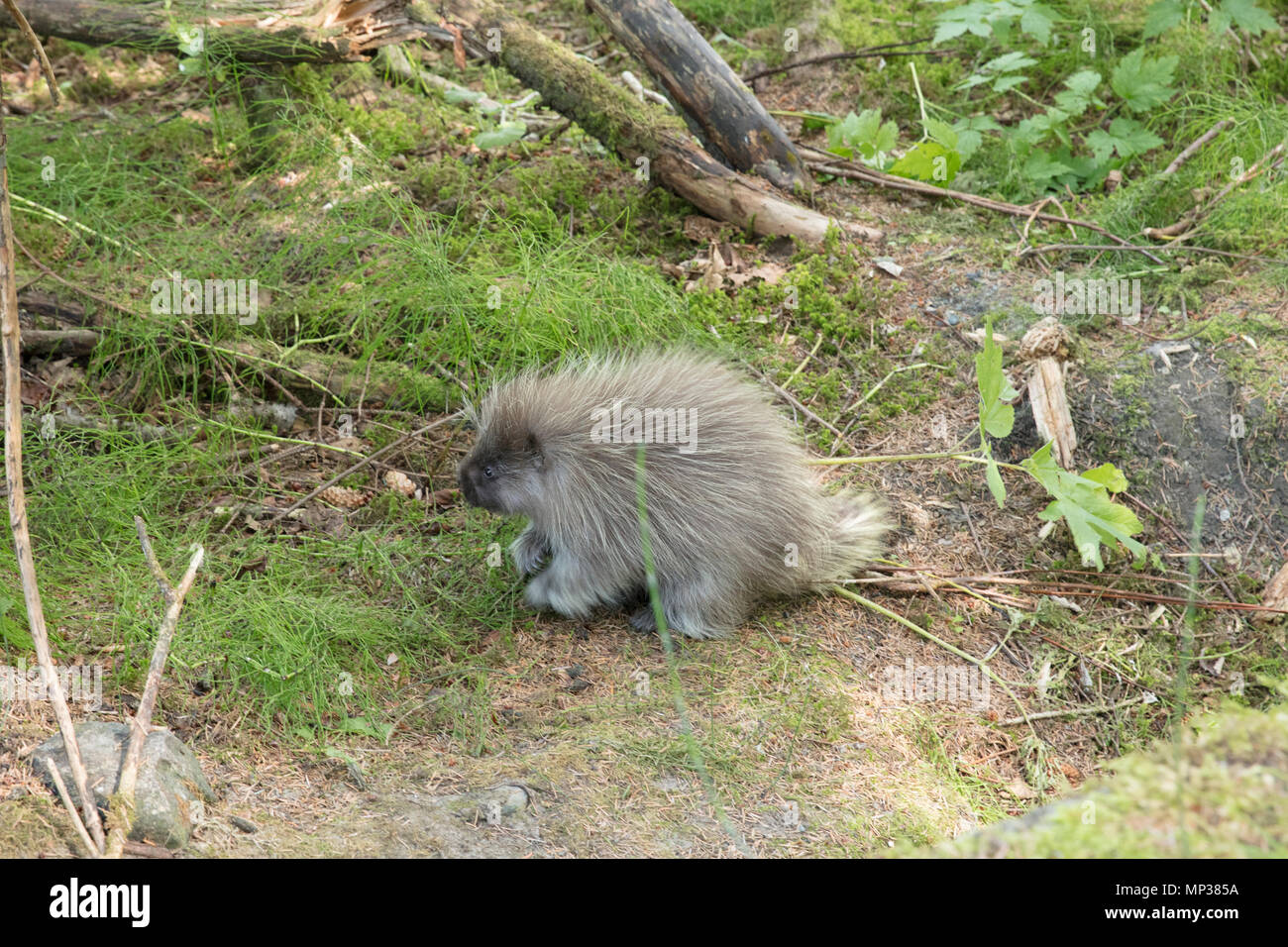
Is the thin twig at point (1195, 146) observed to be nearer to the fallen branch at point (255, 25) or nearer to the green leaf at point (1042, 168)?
the green leaf at point (1042, 168)

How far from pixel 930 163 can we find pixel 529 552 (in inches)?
148

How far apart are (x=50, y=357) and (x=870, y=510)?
417 centimetres

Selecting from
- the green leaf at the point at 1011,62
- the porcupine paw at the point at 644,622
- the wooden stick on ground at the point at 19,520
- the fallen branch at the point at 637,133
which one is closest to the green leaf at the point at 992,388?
the porcupine paw at the point at 644,622

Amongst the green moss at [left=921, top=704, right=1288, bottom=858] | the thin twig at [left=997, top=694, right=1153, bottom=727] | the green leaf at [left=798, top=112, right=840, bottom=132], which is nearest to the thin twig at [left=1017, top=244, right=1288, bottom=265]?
the green leaf at [left=798, top=112, right=840, bottom=132]

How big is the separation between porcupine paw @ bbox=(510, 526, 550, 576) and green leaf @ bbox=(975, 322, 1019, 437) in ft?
5.97

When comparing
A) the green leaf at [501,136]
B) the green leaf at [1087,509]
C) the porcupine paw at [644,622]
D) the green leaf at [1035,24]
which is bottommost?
the porcupine paw at [644,622]

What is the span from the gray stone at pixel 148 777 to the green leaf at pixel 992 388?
113 inches

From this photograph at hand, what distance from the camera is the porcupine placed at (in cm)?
412

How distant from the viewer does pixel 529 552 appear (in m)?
4.42

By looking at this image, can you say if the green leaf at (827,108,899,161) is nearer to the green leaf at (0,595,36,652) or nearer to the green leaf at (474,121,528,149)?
the green leaf at (474,121,528,149)

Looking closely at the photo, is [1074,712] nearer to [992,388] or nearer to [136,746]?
[992,388]

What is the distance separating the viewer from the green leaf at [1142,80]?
20.5 ft

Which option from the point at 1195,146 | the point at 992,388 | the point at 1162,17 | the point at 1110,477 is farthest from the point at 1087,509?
the point at 1162,17

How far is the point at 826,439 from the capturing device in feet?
16.2
